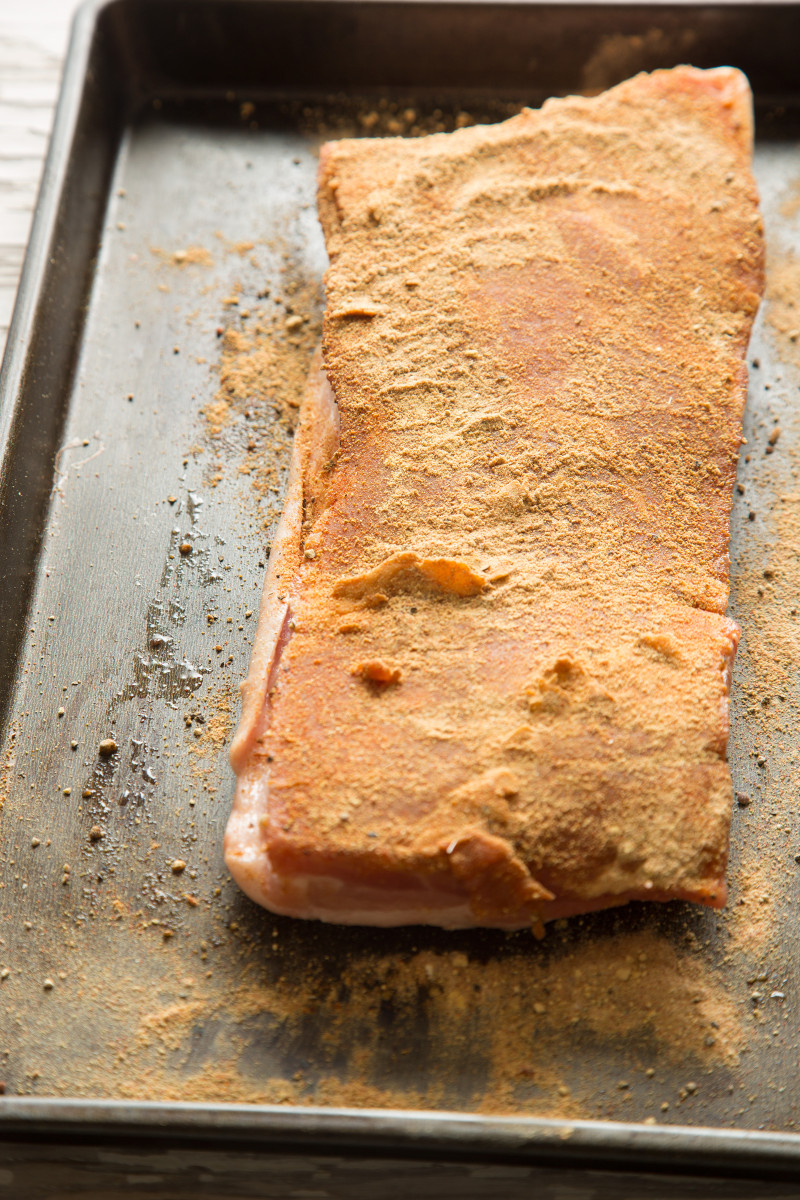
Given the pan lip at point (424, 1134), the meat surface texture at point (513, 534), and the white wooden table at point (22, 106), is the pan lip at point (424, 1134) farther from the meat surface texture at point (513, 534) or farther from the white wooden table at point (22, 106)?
the white wooden table at point (22, 106)

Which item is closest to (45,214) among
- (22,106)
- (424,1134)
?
(22,106)

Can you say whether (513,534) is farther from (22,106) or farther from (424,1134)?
(22,106)

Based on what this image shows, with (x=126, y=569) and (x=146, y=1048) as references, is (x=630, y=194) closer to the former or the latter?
(x=126, y=569)

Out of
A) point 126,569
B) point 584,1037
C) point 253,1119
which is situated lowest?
point 253,1119

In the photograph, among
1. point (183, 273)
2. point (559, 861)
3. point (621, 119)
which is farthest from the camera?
point (183, 273)

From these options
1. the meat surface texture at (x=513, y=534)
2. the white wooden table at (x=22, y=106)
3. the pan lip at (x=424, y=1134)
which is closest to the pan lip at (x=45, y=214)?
the white wooden table at (x=22, y=106)

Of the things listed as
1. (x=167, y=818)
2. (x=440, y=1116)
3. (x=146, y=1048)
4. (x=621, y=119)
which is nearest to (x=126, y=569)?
(x=167, y=818)

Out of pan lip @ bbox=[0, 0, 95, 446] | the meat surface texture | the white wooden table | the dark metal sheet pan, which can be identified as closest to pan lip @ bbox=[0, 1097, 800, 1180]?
the dark metal sheet pan

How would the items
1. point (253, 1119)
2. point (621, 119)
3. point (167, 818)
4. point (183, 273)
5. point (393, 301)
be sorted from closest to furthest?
1. point (253, 1119)
2. point (167, 818)
3. point (393, 301)
4. point (621, 119)
5. point (183, 273)
